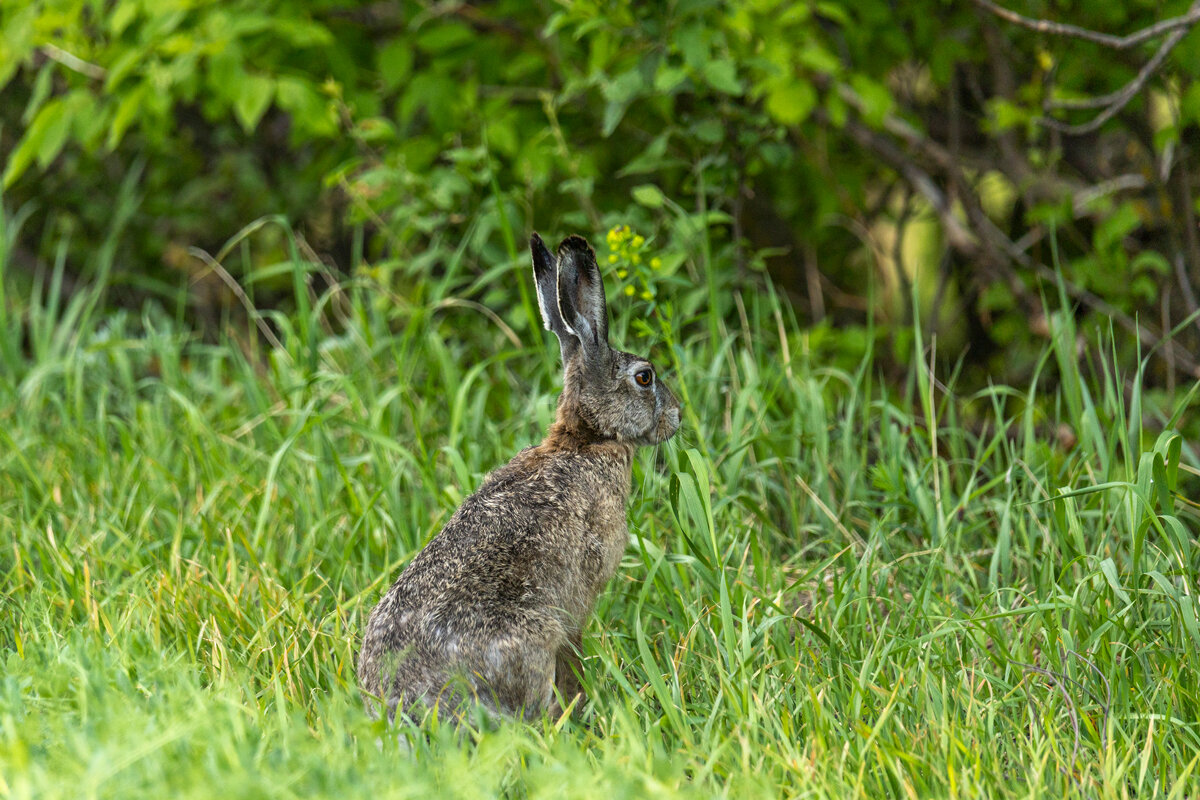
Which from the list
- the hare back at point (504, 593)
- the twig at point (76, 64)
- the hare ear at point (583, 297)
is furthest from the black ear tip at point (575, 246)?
the twig at point (76, 64)

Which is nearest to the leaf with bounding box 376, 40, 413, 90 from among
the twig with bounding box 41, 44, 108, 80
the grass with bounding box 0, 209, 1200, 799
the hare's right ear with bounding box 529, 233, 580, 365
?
the grass with bounding box 0, 209, 1200, 799

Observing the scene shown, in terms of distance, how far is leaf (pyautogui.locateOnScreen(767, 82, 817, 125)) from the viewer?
517 centimetres

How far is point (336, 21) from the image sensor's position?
21.2 ft

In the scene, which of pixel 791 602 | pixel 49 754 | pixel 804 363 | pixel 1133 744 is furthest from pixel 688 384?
pixel 49 754

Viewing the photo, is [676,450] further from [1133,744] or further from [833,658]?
[1133,744]

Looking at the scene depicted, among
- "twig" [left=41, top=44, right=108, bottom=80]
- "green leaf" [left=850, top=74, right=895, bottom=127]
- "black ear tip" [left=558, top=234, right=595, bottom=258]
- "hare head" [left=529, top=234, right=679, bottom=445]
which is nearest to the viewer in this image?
Answer: "black ear tip" [left=558, top=234, right=595, bottom=258]

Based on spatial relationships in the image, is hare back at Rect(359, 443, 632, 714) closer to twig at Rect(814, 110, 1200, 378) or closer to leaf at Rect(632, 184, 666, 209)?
leaf at Rect(632, 184, 666, 209)

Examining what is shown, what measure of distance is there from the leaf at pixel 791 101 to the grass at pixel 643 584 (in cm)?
90

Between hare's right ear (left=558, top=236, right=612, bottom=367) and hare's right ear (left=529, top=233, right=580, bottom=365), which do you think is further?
hare's right ear (left=529, top=233, right=580, bottom=365)

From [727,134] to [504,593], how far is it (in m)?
2.98

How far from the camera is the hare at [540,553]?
9.93ft

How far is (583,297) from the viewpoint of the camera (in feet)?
12.3

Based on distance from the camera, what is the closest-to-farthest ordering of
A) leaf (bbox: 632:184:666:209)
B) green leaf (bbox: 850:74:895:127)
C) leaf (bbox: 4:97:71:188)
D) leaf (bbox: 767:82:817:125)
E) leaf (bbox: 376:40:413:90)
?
leaf (bbox: 632:184:666:209)
leaf (bbox: 767:82:817:125)
green leaf (bbox: 850:74:895:127)
leaf (bbox: 4:97:71:188)
leaf (bbox: 376:40:413:90)

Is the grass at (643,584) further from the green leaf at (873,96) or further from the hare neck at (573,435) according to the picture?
the green leaf at (873,96)
